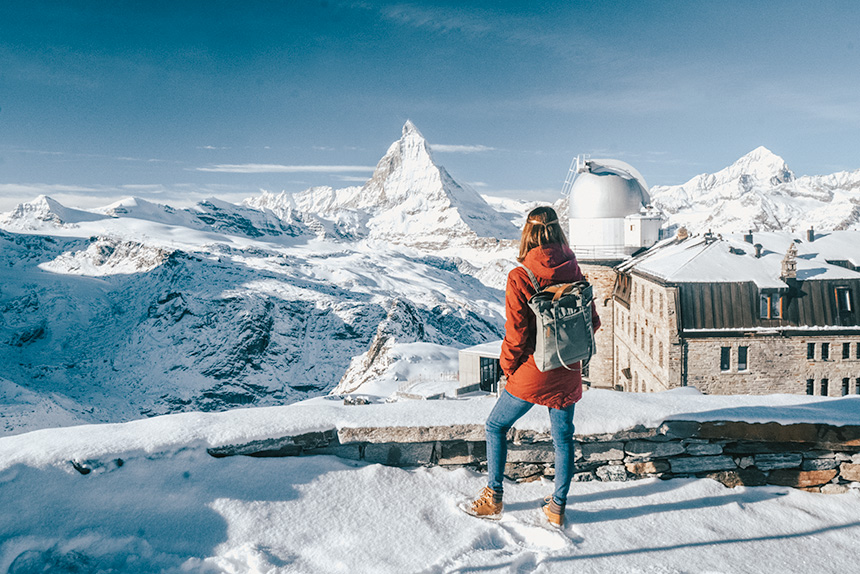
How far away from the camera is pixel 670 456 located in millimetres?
4945

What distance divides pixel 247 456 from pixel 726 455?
14.6 feet

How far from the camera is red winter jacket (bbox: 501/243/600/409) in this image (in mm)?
3785

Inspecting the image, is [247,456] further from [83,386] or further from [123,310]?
[123,310]

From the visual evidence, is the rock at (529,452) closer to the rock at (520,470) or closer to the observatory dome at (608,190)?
the rock at (520,470)

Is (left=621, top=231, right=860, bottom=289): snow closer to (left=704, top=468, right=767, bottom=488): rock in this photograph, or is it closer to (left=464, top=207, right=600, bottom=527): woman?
(left=704, top=468, right=767, bottom=488): rock

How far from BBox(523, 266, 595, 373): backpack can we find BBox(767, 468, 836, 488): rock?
2.80m

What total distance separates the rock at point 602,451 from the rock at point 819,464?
5.69 feet

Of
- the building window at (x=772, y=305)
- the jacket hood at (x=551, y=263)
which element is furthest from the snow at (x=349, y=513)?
the building window at (x=772, y=305)

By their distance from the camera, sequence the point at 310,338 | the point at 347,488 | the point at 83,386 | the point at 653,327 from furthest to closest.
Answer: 1. the point at 310,338
2. the point at 83,386
3. the point at 653,327
4. the point at 347,488

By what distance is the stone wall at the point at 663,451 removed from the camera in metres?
4.75

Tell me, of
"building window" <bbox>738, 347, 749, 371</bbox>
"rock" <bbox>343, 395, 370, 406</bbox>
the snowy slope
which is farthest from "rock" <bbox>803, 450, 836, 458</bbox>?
the snowy slope

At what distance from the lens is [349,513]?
4.08 meters

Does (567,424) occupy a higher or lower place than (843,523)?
higher

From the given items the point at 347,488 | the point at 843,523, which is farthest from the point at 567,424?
the point at 843,523
